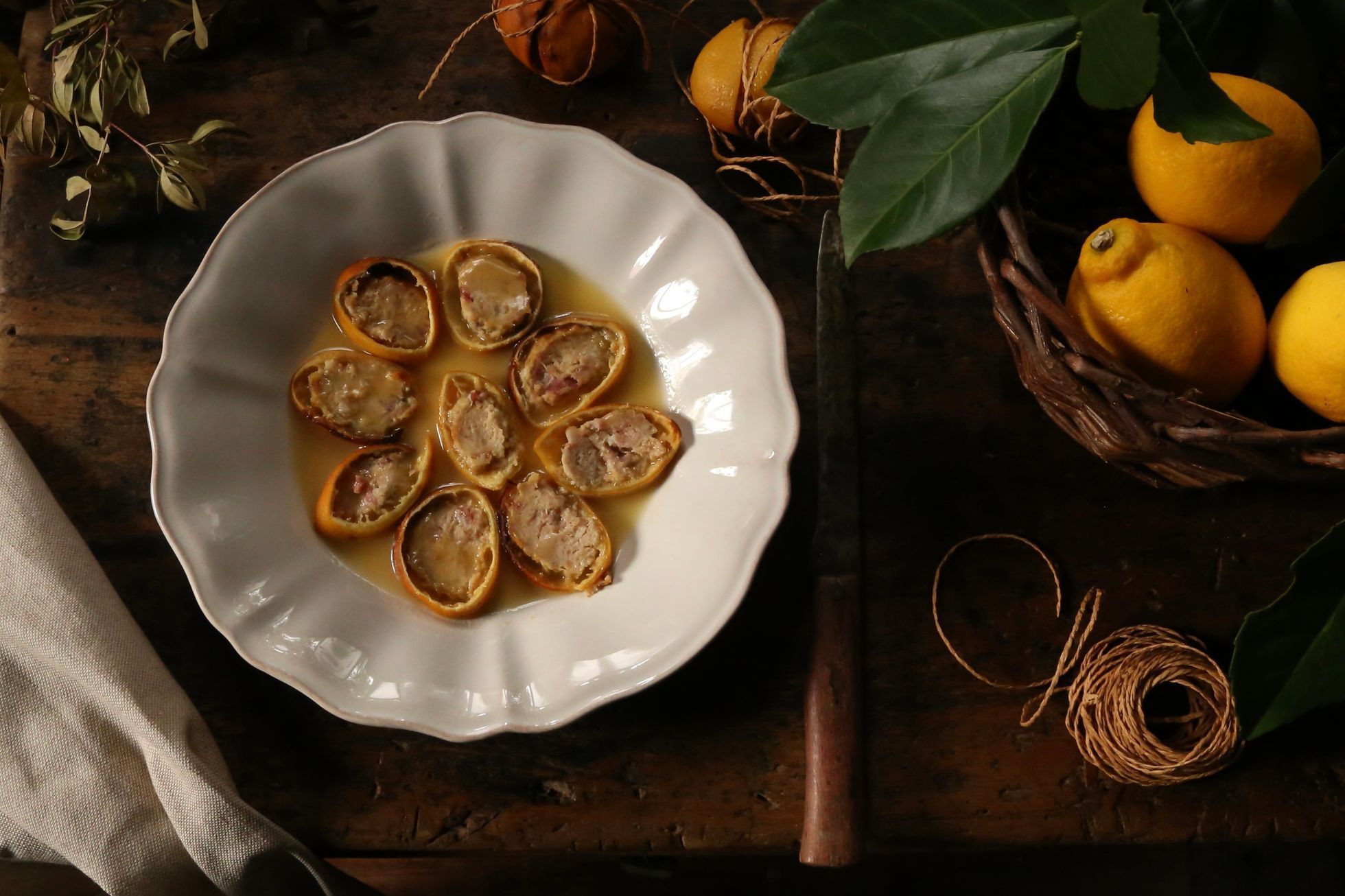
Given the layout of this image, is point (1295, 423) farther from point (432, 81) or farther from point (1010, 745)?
point (432, 81)

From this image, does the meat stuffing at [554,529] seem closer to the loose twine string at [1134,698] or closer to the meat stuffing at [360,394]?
the meat stuffing at [360,394]

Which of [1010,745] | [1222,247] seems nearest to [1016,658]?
[1010,745]

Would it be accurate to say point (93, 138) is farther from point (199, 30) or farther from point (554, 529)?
point (554, 529)

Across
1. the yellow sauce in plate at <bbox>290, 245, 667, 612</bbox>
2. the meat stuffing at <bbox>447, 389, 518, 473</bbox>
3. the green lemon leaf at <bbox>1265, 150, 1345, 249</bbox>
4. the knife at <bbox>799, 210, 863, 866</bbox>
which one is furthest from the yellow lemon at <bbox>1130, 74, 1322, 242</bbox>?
the meat stuffing at <bbox>447, 389, 518, 473</bbox>

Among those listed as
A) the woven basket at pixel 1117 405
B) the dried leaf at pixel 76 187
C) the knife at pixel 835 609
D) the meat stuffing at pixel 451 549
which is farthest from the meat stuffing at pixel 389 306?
the woven basket at pixel 1117 405

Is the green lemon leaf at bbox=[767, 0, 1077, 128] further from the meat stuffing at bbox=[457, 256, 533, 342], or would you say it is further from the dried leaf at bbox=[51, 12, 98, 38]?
the dried leaf at bbox=[51, 12, 98, 38]

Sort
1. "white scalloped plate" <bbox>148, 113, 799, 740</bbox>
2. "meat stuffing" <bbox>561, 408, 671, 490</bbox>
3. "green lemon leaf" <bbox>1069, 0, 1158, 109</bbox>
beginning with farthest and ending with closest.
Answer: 1. "meat stuffing" <bbox>561, 408, 671, 490</bbox>
2. "white scalloped plate" <bbox>148, 113, 799, 740</bbox>
3. "green lemon leaf" <bbox>1069, 0, 1158, 109</bbox>
